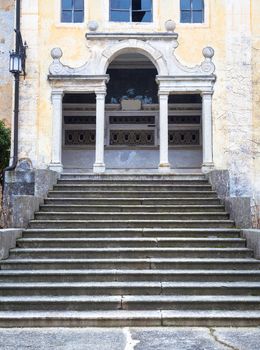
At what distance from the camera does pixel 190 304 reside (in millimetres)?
7363

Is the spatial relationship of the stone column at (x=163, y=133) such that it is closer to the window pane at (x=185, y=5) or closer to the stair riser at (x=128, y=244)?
the window pane at (x=185, y=5)

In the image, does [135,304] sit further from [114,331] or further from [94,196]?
[94,196]

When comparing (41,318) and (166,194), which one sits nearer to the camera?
(41,318)

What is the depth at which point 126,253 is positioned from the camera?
8.84 metres

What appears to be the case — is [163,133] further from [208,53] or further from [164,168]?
[208,53]

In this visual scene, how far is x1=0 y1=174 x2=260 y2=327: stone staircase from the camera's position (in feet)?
23.5

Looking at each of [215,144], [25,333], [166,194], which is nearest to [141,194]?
[166,194]

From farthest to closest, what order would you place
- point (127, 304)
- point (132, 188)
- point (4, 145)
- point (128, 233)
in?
1. point (4, 145)
2. point (132, 188)
3. point (128, 233)
4. point (127, 304)

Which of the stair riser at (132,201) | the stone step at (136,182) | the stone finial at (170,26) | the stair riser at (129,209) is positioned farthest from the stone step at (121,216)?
the stone finial at (170,26)

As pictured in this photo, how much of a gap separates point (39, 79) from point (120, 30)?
8.32 ft

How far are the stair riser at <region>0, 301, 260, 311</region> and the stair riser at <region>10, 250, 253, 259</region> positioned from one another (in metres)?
1.52

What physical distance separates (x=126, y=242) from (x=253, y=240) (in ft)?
6.92

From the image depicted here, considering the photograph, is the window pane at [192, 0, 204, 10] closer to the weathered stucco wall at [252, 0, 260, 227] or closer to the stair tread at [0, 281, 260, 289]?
the weathered stucco wall at [252, 0, 260, 227]

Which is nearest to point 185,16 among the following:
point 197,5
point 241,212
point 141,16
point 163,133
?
point 197,5
